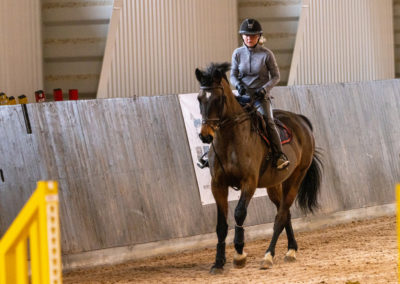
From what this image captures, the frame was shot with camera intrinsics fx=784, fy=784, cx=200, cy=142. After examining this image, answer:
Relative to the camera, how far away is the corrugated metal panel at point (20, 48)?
11320 mm

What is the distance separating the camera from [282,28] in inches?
596

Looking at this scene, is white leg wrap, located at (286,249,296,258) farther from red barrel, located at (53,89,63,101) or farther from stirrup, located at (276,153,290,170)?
red barrel, located at (53,89,63,101)

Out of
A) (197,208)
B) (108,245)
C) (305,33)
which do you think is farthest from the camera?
(305,33)

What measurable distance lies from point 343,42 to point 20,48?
7.56m

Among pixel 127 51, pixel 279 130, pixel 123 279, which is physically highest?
pixel 127 51

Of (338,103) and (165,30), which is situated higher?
(165,30)

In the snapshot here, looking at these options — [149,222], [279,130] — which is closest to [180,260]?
[149,222]

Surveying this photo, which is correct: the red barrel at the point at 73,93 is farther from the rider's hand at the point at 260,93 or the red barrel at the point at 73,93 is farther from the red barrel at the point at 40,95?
the rider's hand at the point at 260,93

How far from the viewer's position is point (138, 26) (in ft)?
42.7

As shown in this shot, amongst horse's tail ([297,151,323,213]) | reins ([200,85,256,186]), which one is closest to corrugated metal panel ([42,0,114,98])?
horse's tail ([297,151,323,213])

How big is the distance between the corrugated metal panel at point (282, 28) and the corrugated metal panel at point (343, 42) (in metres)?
0.17

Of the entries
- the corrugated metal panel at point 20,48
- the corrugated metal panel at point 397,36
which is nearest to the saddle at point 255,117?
the corrugated metal panel at point 20,48

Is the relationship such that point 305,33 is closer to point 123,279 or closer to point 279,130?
point 279,130

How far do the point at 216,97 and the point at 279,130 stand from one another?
144 centimetres
